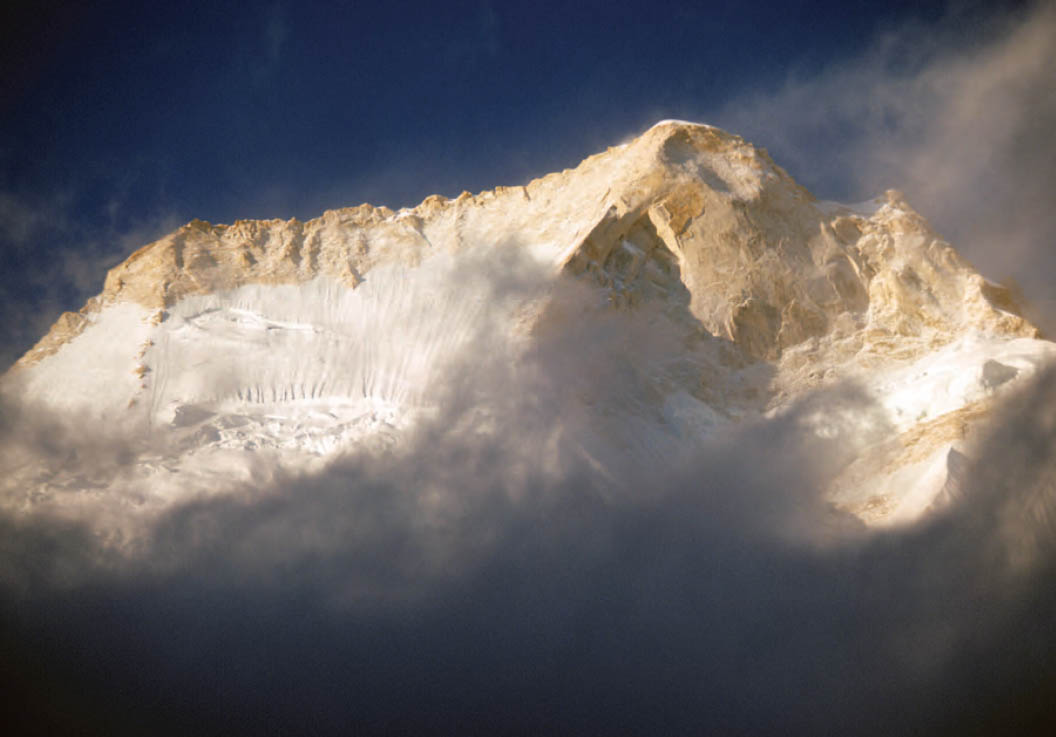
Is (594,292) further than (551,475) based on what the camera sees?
Yes

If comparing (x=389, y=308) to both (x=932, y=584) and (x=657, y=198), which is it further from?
(x=932, y=584)

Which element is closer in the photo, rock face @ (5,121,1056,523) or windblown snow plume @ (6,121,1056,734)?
windblown snow plume @ (6,121,1056,734)

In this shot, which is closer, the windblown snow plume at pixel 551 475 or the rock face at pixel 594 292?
the windblown snow plume at pixel 551 475

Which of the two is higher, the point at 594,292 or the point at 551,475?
the point at 594,292
